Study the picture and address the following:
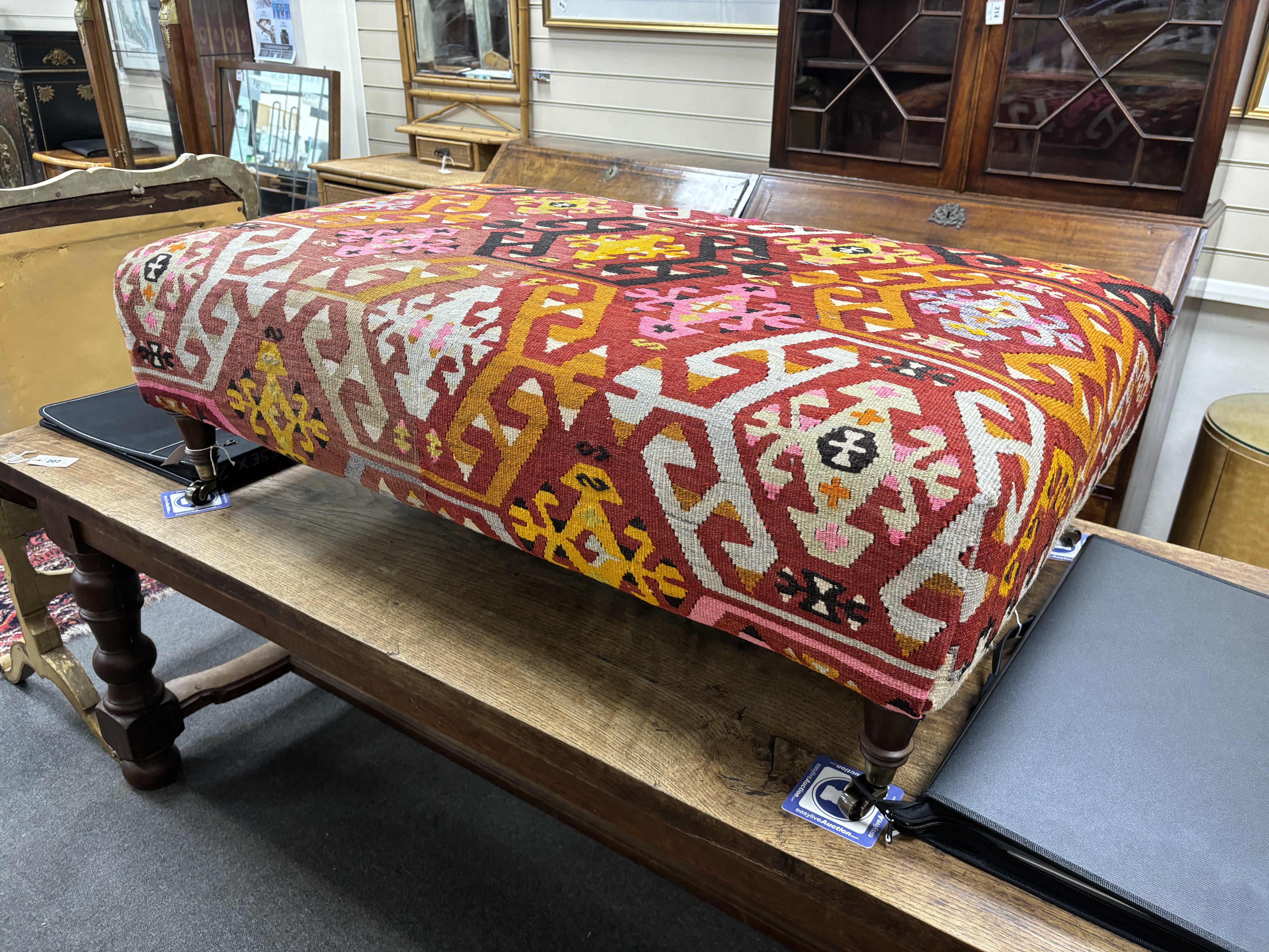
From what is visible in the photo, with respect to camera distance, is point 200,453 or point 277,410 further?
point 200,453

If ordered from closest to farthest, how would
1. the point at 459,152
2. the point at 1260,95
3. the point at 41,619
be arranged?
the point at 41,619, the point at 1260,95, the point at 459,152

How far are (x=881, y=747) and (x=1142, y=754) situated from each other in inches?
9.6

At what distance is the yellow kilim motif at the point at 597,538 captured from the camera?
76cm

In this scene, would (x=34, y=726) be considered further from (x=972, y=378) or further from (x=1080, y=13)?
(x=1080, y=13)

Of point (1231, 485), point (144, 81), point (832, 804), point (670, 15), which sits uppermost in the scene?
point (670, 15)

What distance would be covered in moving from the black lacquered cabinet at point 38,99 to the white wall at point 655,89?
257cm

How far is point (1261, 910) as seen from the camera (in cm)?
64

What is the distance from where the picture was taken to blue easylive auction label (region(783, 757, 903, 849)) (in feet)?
2.51

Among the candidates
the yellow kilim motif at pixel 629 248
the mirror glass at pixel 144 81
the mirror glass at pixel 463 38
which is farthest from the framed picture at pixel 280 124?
the yellow kilim motif at pixel 629 248

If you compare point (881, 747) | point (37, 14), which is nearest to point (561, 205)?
point (881, 747)

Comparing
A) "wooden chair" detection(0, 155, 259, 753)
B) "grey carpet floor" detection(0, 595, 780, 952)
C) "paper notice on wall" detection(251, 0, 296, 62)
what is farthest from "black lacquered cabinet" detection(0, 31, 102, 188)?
"grey carpet floor" detection(0, 595, 780, 952)

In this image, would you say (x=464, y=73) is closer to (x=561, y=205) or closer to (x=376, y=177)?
(x=376, y=177)

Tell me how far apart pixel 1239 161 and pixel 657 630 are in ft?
6.32

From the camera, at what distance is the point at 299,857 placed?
149cm
